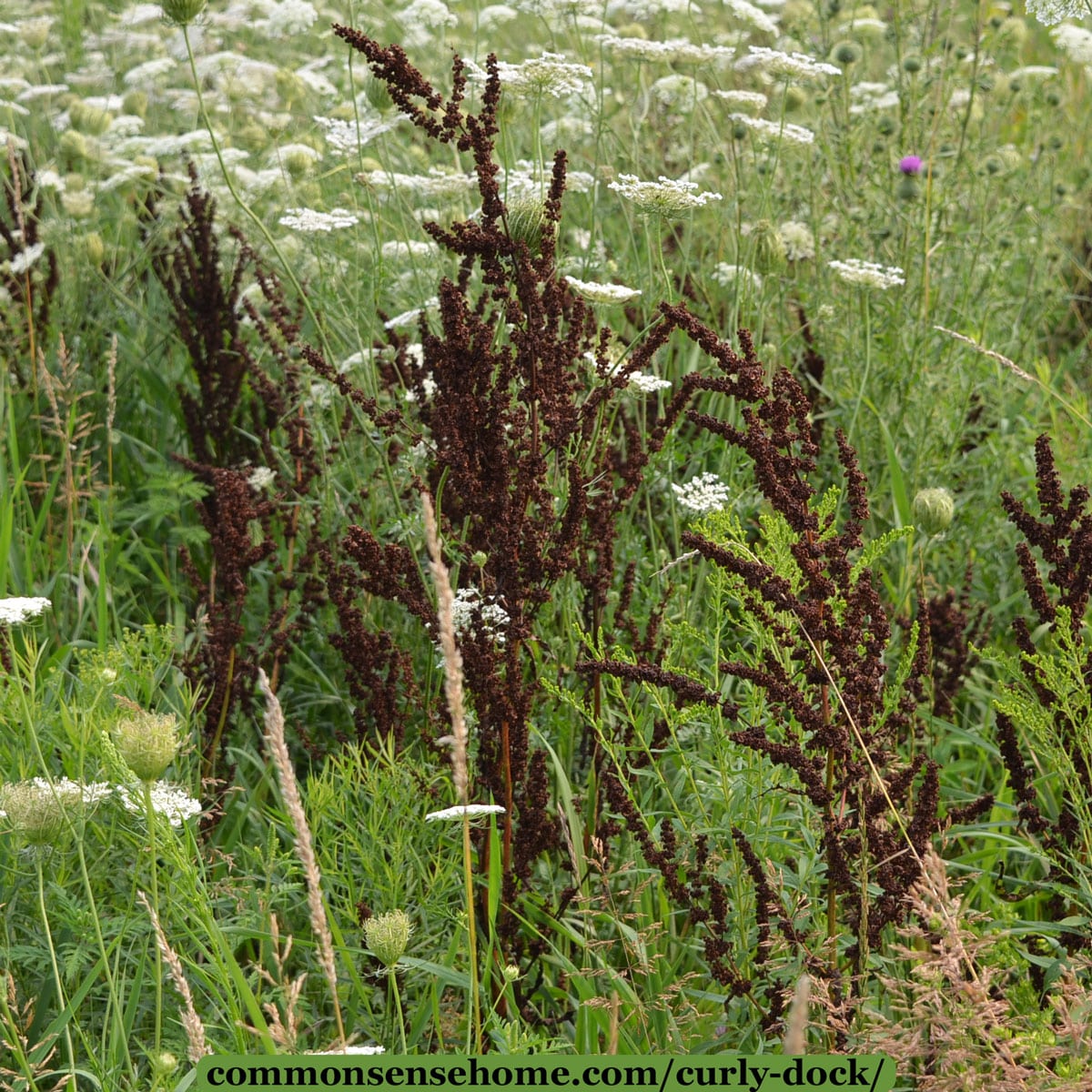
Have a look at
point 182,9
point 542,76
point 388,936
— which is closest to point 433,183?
point 542,76

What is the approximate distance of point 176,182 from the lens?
18.4 ft

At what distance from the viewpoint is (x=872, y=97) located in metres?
5.14

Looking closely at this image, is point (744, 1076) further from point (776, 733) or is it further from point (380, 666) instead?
point (380, 666)

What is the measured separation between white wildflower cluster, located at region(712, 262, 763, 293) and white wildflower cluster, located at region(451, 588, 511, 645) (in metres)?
1.33

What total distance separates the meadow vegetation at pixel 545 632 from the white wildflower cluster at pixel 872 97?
11 centimetres

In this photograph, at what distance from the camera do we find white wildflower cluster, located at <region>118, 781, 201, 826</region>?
6.63 ft

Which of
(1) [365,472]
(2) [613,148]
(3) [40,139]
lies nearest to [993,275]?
(2) [613,148]

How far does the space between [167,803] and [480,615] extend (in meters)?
0.63

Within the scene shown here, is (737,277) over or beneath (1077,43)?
beneath

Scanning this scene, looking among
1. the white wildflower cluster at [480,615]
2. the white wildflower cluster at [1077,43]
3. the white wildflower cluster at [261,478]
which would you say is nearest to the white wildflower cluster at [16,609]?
the white wildflower cluster at [480,615]

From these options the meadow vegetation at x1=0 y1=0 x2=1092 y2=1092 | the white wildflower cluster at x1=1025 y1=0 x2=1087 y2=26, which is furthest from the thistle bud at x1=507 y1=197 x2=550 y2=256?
the white wildflower cluster at x1=1025 y1=0 x2=1087 y2=26

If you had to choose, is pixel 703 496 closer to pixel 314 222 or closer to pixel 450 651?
pixel 314 222

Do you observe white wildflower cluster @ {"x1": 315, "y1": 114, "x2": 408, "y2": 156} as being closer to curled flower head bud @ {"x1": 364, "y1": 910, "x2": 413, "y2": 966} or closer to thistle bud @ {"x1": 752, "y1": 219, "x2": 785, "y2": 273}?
thistle bud @ {"x1": 752, "y1": 219, "x2": 785, "y2": 273}

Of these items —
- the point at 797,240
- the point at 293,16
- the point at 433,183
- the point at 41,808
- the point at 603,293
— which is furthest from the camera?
the point at 293,16
